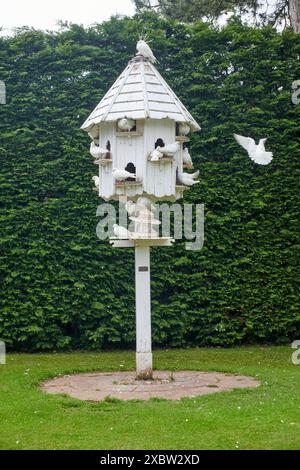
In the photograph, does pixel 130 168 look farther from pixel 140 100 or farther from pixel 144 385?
pixel 144 385

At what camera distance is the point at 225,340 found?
9000 mm

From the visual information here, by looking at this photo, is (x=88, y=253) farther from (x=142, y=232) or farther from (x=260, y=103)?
Result: (x=260, y=103)

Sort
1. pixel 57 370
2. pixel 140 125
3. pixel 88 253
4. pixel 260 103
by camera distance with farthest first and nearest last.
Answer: pixel 260 103 < pixel 88 253 < pixel 57 370 < pixel 140 125

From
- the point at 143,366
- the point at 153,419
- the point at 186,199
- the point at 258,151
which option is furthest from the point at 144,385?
the point at 186,199

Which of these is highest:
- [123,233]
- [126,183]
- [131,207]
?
[126,183]

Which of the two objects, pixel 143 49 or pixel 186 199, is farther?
pixel 186 199

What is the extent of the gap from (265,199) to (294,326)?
1.91 m

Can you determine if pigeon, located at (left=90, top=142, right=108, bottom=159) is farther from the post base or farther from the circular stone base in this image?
the circular stone base

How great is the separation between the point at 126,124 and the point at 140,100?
1.08ft

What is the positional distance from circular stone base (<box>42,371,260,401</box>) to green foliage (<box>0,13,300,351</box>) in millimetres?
1709

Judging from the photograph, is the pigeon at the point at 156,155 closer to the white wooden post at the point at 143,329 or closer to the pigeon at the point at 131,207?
the pigeon at the point at 131,207

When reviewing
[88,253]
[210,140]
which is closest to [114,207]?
[88,253]

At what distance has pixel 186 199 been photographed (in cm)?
906

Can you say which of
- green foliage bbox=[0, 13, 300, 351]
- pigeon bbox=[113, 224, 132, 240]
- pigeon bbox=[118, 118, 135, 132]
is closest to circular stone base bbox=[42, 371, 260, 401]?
pigeon bbox=[113, 224, 132, 240]
